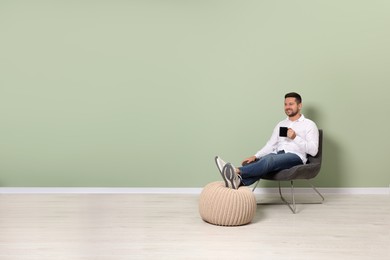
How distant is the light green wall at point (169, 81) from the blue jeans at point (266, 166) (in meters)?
0.90

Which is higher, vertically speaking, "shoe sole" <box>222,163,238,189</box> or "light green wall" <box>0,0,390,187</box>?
"light green wall" <box>0,0,390,187</box>

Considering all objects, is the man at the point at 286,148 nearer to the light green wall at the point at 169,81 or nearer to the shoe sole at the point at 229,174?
the shoe sole at the point at 229,174

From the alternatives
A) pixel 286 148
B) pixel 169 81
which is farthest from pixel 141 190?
pixel 286 148

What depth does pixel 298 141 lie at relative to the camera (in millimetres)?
5508

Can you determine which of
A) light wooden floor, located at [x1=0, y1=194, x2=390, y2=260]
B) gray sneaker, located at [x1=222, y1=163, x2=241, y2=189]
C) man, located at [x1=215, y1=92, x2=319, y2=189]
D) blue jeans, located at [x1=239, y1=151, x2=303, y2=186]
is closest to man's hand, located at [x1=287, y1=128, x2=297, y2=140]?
man, located at [x1=215, y1=92, x2=319, y2=189]

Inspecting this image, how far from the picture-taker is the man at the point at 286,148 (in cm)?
528

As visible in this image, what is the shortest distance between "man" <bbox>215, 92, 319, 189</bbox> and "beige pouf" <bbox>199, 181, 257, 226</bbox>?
273 millimetres

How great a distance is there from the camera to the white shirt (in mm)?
5492

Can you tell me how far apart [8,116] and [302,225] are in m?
3.62

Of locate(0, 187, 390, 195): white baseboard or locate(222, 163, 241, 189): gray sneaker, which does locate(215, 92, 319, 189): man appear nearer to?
locate(222, 163, 241, 189): gray sneaker

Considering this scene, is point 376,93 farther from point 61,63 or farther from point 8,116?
point 8,116

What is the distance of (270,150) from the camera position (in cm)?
576

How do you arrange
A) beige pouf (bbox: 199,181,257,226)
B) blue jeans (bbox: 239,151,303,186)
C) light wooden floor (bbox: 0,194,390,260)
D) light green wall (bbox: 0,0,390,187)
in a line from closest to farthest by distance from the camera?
light wooden floor (bbox: 0,194,390,260)
beige pouf (bbox: 199,181,257,226)
blue jeans (bbox: 239,151,303,186)
light green wall (bbox: 0,0,390,187)

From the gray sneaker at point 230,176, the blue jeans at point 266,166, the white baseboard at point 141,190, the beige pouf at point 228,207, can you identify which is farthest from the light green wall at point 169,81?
the beige pouf at point 228,207
